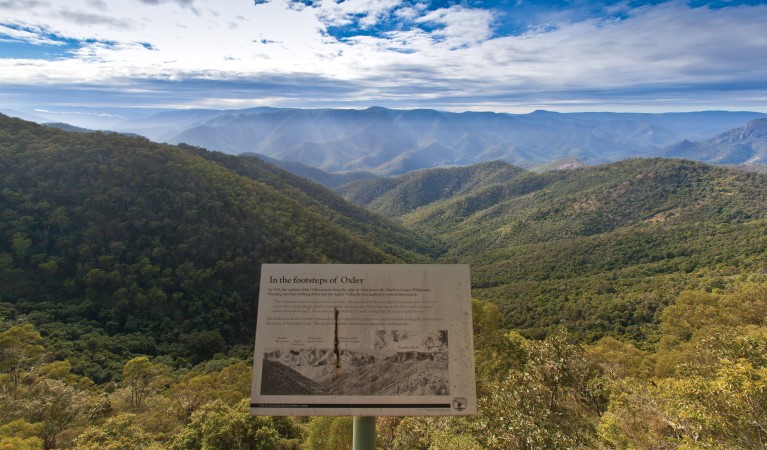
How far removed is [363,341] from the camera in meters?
6.01

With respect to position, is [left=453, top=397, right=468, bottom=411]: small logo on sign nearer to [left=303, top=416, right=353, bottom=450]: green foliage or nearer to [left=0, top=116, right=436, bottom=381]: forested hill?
[left=303, top=416, right=353, bottom=450]: green foliage

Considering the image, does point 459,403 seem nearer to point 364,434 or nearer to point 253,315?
point 364,434

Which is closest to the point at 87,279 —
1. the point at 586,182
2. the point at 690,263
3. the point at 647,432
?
the point at 647,432

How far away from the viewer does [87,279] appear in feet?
132

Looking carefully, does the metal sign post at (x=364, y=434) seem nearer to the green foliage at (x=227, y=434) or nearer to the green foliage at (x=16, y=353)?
the green foliage at (x=227, y=434)

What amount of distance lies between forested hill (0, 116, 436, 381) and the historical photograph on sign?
1359 inches

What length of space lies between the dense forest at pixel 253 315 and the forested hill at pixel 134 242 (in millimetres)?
208

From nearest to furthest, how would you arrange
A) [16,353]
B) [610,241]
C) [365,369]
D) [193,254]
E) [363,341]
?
[365,369] < [363,341] < [16,353] < [193,254] < [610,241]

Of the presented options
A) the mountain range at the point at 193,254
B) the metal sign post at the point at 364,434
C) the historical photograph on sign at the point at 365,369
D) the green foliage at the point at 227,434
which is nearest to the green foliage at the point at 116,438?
the green foliage at the point at 227,434

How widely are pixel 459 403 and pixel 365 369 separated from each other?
5.29 ft

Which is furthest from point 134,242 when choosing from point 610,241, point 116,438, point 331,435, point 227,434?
point 610,241

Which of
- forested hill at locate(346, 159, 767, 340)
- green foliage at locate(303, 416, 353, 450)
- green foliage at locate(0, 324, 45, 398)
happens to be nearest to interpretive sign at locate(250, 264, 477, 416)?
green foliage at locate(303, 416, 353, 450)

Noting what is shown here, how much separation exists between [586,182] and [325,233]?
427 feet

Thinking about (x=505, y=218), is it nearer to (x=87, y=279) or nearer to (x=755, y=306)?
(x=755, y=306)
